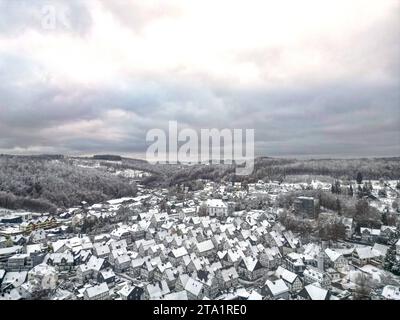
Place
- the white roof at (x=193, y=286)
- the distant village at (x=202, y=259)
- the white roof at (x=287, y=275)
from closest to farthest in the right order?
the white roof at (x=193, y=286) → the distant village at (x=202, y=259) → the white roof at (x=287, y=275)

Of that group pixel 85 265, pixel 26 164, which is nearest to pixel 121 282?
pixel 85 265

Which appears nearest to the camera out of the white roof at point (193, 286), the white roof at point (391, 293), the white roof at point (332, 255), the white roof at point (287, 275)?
the white roof at point (391, 293)

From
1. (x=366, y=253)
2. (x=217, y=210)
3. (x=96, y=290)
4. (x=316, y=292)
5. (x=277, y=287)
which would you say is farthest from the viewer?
(x=217, y=210)

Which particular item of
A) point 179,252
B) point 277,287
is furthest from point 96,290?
point 277,287

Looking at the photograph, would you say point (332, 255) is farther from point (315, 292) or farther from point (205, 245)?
point (205, 245)

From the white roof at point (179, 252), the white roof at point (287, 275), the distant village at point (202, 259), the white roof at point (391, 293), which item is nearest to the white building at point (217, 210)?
the distant village at point (202, 259)

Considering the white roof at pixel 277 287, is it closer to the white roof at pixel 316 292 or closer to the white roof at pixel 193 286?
the white roof at pixel 316 292

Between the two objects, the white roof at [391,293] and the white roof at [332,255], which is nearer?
the white roof at [391,293]
